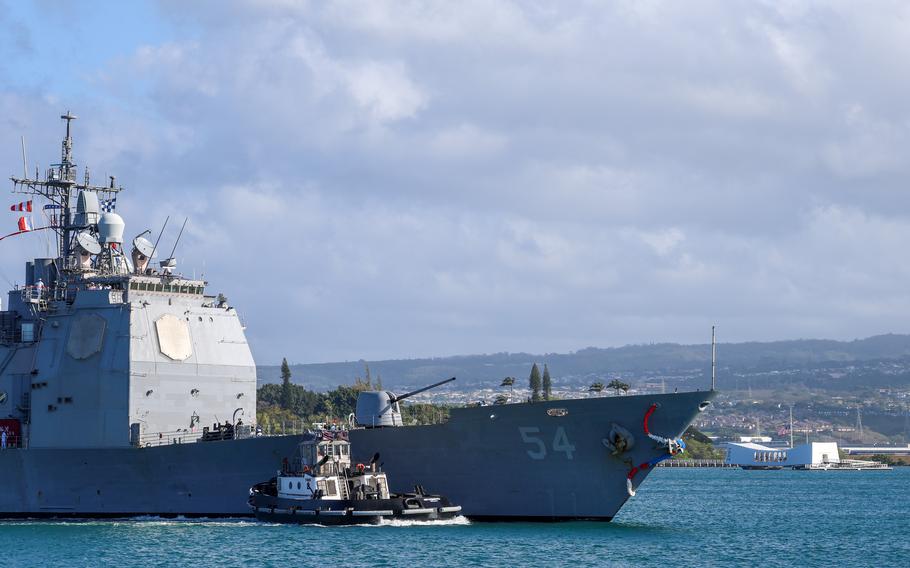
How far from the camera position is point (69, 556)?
3067 centimetres

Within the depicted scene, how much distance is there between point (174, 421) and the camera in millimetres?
36406

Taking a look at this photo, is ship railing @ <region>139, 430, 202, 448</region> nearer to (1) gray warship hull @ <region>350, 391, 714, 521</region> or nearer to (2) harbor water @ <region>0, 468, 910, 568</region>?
(2) harbor water @ <region>0, 468, 910, 568</region>

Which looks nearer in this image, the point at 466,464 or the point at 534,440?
the point at 534,440

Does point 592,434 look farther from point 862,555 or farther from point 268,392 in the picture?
point 268,392

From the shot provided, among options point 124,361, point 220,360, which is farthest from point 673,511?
point 124,361

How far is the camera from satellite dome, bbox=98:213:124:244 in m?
39.1

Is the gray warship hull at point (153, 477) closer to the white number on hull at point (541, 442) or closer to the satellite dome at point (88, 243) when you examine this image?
the satellite dome at point (88, 243)

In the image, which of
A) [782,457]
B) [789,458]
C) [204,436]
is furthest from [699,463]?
[204,436]

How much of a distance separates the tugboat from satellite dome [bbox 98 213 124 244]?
9658 millimetres

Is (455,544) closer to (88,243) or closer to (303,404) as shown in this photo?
(88,243)

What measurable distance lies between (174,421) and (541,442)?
10.7 metres

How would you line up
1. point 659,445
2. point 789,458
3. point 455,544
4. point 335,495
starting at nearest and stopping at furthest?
point 455,544 → point 659,445 → point 335,495 → point 789,458

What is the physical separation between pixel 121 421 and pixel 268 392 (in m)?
66.7

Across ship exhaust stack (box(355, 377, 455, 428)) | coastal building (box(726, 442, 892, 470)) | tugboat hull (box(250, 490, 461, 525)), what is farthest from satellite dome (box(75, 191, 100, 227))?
coastal building (box(726, 442, 892, 470))
